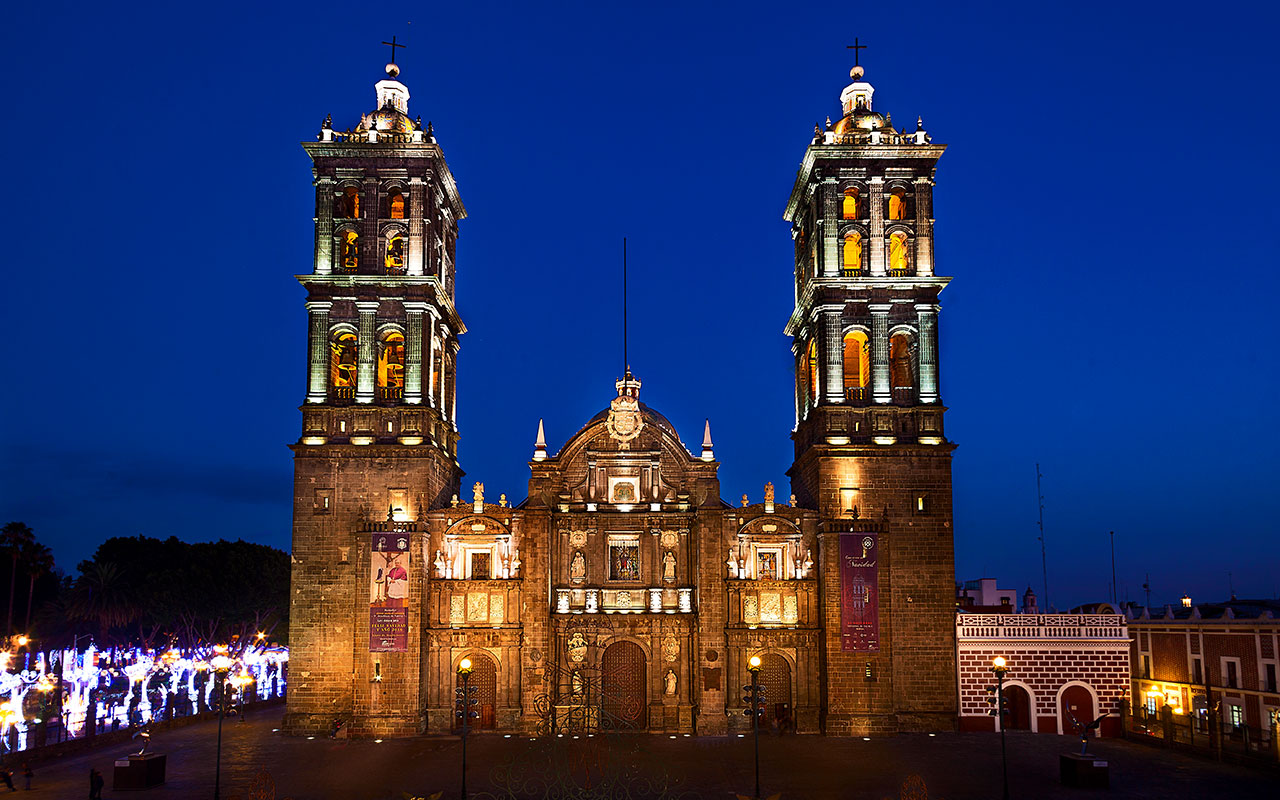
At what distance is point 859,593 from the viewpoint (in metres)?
50.7

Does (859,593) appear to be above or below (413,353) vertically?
below

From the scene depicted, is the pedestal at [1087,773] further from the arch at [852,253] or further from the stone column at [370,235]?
the stone column at [370,235]

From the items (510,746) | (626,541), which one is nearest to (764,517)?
(626,541)

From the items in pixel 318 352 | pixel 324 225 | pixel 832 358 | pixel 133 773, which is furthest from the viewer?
pixel 324 225

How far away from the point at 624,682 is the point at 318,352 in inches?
899

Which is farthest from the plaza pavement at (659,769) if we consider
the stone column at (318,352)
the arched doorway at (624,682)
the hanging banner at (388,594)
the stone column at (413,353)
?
the stone column at (413,353)

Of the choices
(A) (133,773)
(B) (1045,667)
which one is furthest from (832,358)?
(A) (133,773)

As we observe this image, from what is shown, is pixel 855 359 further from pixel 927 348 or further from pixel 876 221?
pixel 876 221

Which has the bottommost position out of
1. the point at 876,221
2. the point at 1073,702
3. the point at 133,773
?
the point at 133,773

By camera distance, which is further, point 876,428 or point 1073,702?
point 876,428

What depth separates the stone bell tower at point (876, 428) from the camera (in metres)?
50.5

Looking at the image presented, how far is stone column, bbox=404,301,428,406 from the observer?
179 feet

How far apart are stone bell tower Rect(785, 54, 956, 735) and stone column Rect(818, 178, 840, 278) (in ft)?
0.22

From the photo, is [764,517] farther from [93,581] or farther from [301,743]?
[93,581]
